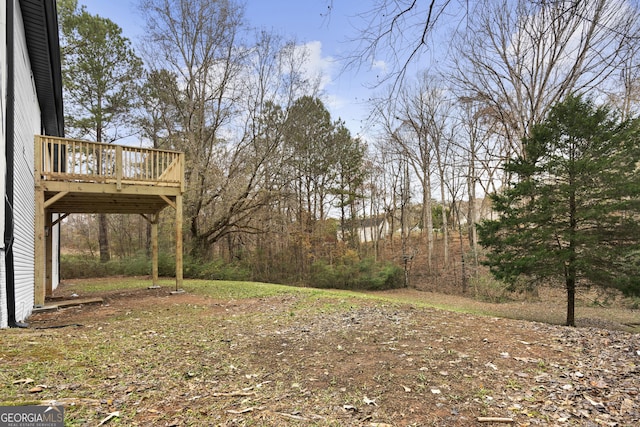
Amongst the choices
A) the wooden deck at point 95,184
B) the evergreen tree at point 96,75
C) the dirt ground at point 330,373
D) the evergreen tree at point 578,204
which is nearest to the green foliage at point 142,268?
the evergreen tree at point 96,75

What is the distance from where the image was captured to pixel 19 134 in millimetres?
5129

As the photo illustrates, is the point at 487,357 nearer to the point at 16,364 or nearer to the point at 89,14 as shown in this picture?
the point at 16,364

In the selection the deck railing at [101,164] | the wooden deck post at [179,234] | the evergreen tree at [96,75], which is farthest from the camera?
the evergreen tree at [96,75]

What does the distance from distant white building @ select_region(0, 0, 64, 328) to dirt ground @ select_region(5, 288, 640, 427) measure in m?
0.88

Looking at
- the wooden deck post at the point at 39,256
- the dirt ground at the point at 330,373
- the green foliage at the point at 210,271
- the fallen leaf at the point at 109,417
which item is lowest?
the green foliage at the point at 210,271

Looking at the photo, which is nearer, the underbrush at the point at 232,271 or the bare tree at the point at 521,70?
the bare tree at the point at 521,70

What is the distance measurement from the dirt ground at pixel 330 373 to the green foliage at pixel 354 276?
37.7 feet

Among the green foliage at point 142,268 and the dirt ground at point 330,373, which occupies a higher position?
the dirt ground at point 330,373

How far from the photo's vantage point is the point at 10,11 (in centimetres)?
435

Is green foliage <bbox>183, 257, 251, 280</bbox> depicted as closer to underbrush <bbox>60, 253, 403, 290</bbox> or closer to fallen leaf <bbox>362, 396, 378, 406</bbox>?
underbrush <bbox>60, 253, 403, 290</bbox>

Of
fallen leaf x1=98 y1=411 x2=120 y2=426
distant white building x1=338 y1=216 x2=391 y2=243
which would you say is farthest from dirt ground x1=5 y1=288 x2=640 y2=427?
distant white building x1=338 y1=216 x2=391 y2=243

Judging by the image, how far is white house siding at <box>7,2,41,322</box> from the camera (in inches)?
192

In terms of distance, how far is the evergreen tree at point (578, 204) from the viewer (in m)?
6.61

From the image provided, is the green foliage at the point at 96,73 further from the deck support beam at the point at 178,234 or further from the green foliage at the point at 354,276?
the green foliage at the point at 354,276
